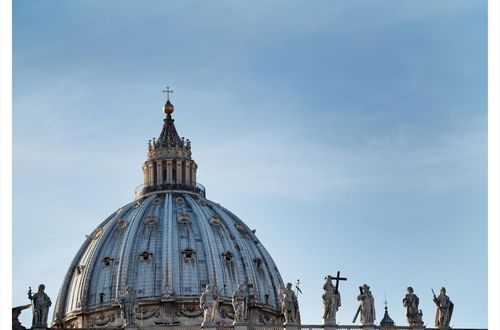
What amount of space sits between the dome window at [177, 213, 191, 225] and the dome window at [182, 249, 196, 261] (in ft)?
11.7

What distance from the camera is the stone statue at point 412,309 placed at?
64.1 metres

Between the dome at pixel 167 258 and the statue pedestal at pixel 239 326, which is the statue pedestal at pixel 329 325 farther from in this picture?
the dome at pixel 167 258

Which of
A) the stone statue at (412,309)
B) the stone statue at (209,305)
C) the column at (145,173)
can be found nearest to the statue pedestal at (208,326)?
the stone statue at (209,305)

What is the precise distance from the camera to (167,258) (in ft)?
431

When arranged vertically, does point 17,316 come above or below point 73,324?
below

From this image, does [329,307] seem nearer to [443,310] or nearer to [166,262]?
[443,310]

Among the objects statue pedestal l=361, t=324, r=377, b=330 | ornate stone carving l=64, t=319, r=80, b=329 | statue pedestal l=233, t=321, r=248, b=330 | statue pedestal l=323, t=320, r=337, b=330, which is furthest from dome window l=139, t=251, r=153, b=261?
statue pedestal l=361, t=324, r=377, b=330

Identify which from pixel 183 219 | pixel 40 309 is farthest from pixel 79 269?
pixel 40 309

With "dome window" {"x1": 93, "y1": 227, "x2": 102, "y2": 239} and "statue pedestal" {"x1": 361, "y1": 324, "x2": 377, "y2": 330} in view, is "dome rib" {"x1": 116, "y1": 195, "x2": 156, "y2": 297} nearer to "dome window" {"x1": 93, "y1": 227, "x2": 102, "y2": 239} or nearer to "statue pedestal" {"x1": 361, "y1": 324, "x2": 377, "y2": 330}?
"dome window" {"x1": 93, "y1": 227, "x2": 102, "y2": 239}

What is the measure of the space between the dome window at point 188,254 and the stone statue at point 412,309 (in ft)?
224

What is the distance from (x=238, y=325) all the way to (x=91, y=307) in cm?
6705

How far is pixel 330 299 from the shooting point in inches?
2467

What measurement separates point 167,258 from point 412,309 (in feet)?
225
